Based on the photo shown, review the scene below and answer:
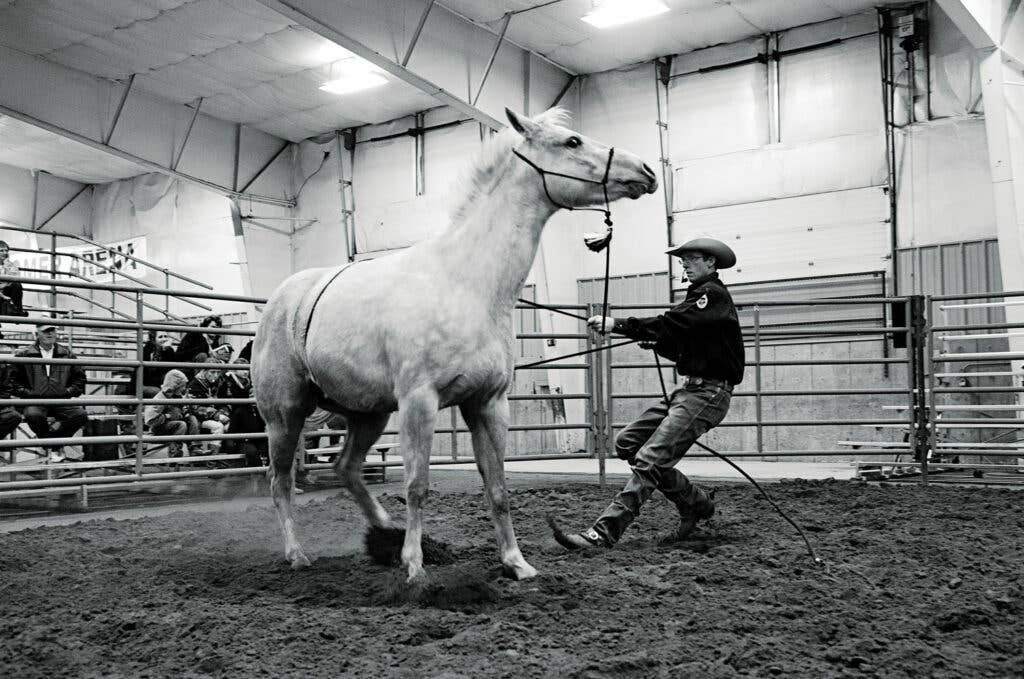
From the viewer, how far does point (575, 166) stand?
14.0 ft

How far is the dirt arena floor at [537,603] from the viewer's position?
2.87m

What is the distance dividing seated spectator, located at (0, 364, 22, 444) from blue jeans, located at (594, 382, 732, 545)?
5236 millimetres

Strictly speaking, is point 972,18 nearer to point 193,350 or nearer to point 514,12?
point 514,12

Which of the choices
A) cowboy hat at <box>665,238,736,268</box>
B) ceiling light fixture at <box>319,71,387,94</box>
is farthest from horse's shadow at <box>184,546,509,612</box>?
ceiling light fixture at <box>319,71,387,94</box>

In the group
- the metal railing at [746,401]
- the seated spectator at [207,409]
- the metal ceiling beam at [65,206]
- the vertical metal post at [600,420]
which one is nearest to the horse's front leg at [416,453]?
the metal railing at [746,401]

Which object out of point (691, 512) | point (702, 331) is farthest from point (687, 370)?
point (691, 512)

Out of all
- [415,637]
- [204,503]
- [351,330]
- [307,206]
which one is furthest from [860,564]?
[307,206]

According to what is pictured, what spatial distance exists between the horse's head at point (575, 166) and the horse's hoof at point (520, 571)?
163 centimetres

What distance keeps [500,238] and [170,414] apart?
6.40m

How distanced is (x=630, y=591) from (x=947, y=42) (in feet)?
36.8

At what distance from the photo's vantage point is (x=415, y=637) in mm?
3139

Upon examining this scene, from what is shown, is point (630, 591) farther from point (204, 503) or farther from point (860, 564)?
point (204, 503)

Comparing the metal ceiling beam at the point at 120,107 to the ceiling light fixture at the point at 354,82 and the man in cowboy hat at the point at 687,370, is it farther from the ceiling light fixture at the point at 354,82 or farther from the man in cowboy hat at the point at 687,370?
the man in cowboy hat at the point at 687,370

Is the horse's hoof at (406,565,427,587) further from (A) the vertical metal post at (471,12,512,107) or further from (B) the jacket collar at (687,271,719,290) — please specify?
(A) the vertical metal post at (471,12,512,107)
